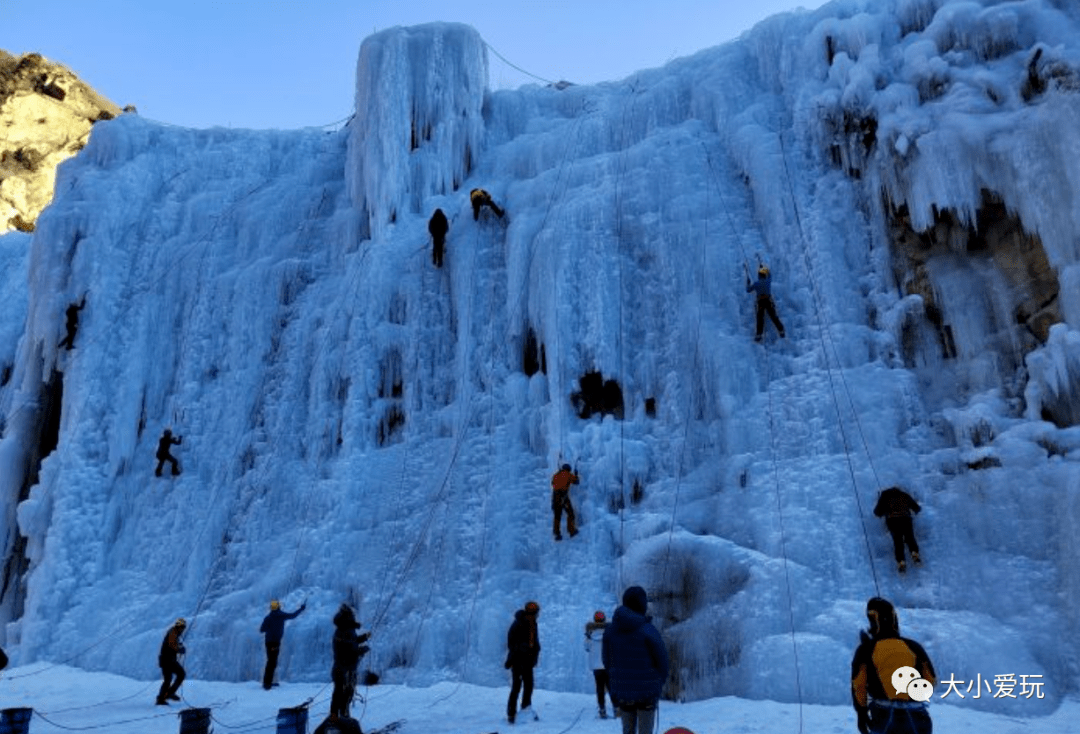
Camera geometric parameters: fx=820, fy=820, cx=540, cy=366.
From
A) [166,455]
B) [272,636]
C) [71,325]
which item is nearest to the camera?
[272,636]

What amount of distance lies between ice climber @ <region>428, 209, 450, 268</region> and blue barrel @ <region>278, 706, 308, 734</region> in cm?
898

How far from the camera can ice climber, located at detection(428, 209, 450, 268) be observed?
46.0 feet

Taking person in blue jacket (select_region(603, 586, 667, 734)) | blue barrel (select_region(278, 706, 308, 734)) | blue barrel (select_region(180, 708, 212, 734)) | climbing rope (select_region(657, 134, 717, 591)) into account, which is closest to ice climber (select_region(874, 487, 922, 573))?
climbing rope (select_region(657, 134, 717, 591))

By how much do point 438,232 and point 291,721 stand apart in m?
9.25

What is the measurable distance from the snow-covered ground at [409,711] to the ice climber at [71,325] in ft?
21.2

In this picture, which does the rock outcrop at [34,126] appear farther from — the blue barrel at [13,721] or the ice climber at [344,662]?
the ice climber at [344,662]

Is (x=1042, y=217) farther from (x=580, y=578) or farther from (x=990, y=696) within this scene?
(x=580, y=578)

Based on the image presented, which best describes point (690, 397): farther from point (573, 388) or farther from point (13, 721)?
point (13, 721)

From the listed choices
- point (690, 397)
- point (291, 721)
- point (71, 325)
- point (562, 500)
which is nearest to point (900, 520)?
point (690, 397)

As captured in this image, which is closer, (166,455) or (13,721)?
(13,721)

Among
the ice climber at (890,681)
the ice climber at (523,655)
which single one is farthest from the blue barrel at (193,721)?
the ice climber at (890,681)

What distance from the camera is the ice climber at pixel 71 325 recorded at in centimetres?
1555

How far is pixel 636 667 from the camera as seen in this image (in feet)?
14.9

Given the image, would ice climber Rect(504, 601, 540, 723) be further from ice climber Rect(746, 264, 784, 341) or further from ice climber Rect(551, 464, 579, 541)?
ice climber Rect(746, 264, 784, 341)
